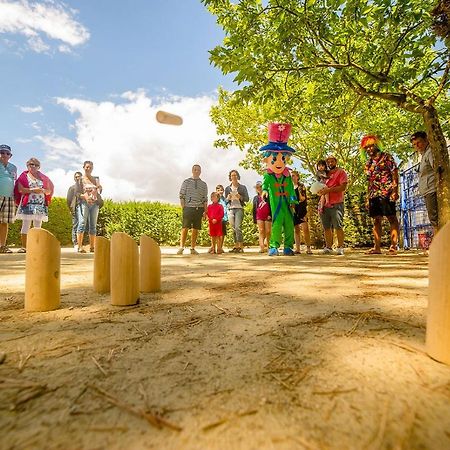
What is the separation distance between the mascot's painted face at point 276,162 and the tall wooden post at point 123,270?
15.5 ft

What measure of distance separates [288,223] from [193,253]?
2.16 m

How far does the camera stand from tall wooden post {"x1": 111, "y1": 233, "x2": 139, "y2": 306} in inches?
74.0

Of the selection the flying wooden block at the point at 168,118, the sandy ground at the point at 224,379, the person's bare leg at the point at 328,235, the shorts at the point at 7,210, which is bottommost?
the sandy ground at the point at 224,379

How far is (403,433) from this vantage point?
702 millimetres

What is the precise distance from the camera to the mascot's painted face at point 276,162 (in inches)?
246

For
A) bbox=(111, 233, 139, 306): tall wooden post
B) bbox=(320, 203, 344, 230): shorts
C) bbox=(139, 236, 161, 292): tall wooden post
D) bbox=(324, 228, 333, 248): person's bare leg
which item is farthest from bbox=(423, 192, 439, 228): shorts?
bbox=(111, 233, 139, 306): tall wooden post

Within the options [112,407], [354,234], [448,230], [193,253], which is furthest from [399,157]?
[112,407]

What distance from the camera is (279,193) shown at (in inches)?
244

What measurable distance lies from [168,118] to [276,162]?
2.81 metres

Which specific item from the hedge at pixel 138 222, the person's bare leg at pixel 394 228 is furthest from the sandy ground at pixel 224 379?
the hedge at pixel 138 222

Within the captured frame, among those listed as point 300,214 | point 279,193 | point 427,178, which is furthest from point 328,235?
point 427,178

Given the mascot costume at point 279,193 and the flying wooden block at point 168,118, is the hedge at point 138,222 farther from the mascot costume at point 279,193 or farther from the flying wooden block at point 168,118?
the flying wooden block at point 168,118

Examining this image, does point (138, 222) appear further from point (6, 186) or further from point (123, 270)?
point (123, 270)

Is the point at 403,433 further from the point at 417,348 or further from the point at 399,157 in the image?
the point at 399,157
